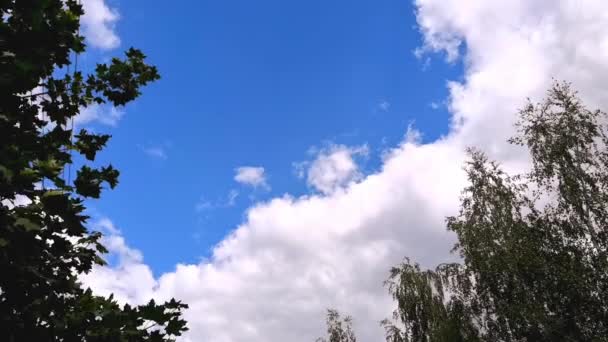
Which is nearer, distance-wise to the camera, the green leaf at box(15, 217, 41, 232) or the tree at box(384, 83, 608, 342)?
the green leaf at box(15, 217, 41, 232)

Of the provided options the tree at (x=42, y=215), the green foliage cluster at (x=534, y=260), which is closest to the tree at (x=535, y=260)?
the green foliage cluster at (x=534, y=260)

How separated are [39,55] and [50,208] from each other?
0.90 m

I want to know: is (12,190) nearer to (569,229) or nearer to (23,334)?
(23,334)

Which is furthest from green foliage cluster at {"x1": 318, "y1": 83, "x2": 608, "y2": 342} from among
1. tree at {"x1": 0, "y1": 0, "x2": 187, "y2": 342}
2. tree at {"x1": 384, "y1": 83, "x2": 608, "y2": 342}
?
→ tree at {"x1": 0, "y1": 0, "x2": 187, "y2": 342}

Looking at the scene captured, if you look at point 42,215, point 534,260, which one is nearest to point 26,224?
point 42,215

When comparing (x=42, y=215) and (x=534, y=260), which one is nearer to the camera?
(x=42, y=215)

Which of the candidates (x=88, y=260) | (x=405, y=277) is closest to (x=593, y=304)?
(x=405, y=277)

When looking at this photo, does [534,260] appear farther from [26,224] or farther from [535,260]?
[26,224]

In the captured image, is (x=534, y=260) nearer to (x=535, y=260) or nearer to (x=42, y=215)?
(x=535, y=260)

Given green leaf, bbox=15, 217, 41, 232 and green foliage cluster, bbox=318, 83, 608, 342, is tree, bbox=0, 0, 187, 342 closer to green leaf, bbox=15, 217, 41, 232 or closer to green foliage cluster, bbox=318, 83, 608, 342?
green leaf, bbox=15, 217, 41, 232

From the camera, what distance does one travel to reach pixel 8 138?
9.14 feet

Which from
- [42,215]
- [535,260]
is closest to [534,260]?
[535,260]

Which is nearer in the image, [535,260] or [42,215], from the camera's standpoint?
[42,215]

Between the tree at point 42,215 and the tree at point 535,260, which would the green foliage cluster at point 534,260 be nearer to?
the tree at point 535,260
